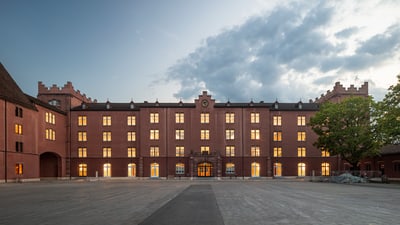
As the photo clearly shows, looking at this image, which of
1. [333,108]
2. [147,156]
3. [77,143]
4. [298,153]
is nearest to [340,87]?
[298,153]

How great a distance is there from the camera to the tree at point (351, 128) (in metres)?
54.7

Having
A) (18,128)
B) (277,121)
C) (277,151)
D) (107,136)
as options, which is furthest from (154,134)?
(18,128)

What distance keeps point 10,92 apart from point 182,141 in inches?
1289

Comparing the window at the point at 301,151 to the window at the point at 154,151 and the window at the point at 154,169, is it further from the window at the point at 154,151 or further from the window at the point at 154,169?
the window at the point at 154,169

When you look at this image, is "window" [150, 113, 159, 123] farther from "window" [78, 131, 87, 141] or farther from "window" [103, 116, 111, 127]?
"window" [78, 131, 87, 141]

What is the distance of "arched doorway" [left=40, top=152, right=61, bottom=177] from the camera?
74.8m

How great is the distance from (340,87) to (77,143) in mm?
56115

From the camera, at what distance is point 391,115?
146ft

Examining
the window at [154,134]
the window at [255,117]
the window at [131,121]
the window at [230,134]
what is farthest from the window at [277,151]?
the window at [131,121]

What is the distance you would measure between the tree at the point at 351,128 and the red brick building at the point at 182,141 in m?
18.1

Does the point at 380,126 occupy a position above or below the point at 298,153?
above

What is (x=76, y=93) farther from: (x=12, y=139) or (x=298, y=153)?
(x=298, y=153)

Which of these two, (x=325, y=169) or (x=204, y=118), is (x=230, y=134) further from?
(x=325, y=169)

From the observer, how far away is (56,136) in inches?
2886
